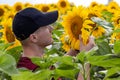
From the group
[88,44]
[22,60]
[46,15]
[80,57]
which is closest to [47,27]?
[46,15]

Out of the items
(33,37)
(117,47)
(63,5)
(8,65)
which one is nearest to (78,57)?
(117,47)

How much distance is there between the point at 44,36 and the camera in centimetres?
239

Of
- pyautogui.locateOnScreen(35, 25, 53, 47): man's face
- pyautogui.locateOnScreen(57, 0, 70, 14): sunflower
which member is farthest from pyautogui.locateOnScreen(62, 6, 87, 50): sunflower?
pyautogui.locateOnScreen(57, 0, 70, 14): sunflower

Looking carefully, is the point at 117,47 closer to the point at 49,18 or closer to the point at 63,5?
the point at 49,18

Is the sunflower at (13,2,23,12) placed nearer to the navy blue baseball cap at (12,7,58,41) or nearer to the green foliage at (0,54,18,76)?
the navy blue baseball cap at (12,7,58,41)

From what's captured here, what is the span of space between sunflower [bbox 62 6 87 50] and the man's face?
0.56 m

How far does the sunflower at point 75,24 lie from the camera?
1.75 meters

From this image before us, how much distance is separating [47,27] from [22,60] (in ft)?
1.07

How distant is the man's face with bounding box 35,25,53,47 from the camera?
2.38 m

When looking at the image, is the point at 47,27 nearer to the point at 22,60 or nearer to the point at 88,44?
the point at 22,60

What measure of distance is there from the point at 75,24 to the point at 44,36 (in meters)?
0.65

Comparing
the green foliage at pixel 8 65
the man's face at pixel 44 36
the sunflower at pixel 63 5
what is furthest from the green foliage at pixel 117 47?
the sunflower at pixel 63 5

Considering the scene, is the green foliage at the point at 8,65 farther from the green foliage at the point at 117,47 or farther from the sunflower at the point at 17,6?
the sunflower at the point at 17,6

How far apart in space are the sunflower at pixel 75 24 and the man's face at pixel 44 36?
558 mm
